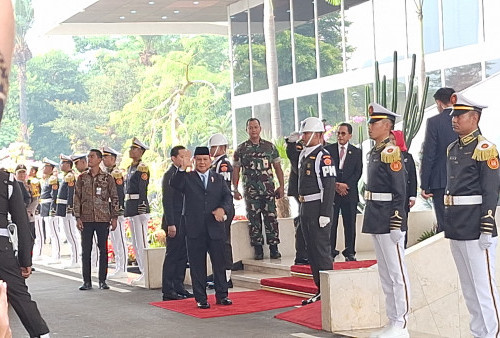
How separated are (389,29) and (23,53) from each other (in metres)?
45.0

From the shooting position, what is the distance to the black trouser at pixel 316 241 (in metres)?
9.70

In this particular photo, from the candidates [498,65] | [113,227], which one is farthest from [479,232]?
[498,65]

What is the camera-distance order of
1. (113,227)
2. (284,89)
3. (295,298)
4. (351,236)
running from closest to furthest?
1. (295,298)
2. (351,236)
3. (113,227)
4. (284,89)

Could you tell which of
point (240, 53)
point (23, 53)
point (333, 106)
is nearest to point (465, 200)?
point (333, 106)

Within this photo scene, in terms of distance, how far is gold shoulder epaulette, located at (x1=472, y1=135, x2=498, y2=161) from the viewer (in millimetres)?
7027

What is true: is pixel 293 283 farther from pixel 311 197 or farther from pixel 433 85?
pixel 433 85

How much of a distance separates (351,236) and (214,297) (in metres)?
2.07

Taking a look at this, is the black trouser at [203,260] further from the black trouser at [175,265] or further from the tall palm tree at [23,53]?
the tall palm tree at [23,53]

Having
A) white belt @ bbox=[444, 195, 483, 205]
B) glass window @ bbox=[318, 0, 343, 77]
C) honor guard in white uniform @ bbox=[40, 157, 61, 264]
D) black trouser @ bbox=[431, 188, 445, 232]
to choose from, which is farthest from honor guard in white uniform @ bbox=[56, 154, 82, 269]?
white belt @ bbox=[444, 195, 483, 205]

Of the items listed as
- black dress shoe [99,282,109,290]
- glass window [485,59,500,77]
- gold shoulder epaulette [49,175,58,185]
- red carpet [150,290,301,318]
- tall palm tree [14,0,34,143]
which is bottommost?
black dress shoe [99,282,109,290]

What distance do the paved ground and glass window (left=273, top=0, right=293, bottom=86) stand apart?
37.8ft

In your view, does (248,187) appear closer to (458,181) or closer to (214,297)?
(214,297)

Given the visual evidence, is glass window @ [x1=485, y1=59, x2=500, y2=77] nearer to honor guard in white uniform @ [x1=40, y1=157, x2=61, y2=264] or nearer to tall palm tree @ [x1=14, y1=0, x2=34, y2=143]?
honor guard in white uniform @ [x1=40, y1=157, x2=61, y2=264]

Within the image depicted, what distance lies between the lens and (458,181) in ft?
23.8
